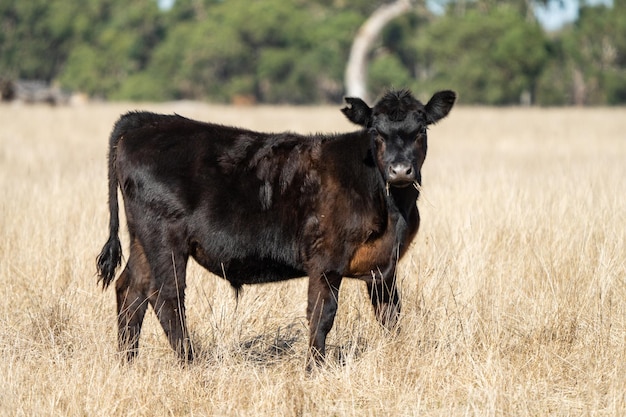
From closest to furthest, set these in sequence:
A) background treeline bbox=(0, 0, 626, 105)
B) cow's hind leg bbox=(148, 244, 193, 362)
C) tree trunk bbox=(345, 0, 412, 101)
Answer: cow's hind leg bbox=(148, 244, 193, 362) < tree trunk bbox=(345, 0, 412, 101) < background treeline bbox=(0, 0, 626, 105)

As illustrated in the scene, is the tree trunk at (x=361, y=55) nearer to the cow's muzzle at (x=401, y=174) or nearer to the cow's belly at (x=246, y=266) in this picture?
the cow's belly at (x=246, y=266)

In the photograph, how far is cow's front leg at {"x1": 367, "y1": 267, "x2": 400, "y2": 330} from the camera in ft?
18.2

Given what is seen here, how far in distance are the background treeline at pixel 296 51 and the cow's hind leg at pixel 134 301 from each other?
48288mm

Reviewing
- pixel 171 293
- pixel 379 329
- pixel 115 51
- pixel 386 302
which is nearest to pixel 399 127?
pixel 386 302

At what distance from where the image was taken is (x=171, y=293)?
5.43 meters

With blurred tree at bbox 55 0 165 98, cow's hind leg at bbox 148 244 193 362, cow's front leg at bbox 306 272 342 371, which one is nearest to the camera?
cow's front leg at bbox 306 272 342 371

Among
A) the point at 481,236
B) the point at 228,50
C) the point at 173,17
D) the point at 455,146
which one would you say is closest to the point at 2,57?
the point at 173,17

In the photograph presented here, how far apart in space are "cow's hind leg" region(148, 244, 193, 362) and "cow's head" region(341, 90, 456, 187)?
4.11 ft

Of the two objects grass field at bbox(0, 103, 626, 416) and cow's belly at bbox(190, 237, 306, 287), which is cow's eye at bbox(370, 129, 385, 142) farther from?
grass field at bbox(0, 103, 626, 416)

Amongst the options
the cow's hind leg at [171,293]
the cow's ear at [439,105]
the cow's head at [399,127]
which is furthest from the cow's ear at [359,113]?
the cow's hind leg at [171,293]

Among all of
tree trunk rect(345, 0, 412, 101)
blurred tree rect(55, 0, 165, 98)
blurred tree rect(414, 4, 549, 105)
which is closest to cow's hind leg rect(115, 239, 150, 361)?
tree trunk rect(345, 0, 412, 101)

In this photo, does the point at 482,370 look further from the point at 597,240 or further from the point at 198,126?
the point at 597,240

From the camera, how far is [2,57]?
72562mm

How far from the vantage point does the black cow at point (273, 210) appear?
209 inches
